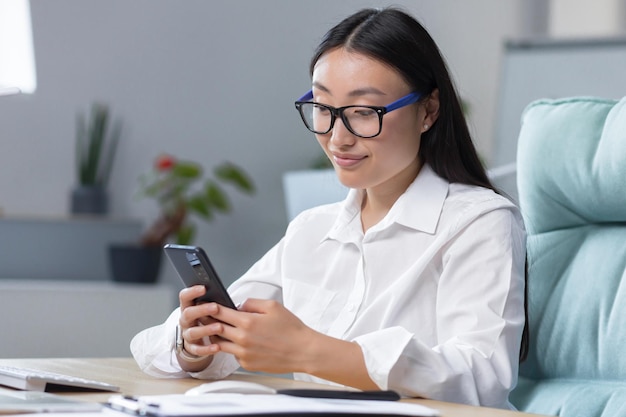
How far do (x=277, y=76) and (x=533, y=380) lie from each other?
117 inches

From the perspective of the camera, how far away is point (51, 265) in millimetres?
3869

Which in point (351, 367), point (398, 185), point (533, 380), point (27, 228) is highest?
point (398, 185)

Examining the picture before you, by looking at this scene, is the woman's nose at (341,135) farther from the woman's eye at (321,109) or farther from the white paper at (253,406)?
the white paper at (253,406)

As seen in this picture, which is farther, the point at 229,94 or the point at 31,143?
the point at 229,94

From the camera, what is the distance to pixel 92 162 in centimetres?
388

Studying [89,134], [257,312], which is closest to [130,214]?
[89,134]

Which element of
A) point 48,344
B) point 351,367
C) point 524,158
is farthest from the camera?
point 48,344

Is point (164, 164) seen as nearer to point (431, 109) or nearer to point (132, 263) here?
point (132, 263)

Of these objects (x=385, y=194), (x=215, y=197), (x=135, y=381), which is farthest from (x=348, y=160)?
(x=215, y=197)

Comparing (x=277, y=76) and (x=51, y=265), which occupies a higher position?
(x=277, y=76)

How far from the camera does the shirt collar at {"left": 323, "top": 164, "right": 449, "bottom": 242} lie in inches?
53.6

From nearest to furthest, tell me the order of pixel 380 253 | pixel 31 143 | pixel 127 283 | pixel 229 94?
pixel 380 253, pixel 127 283, pixel 31 143, pixel 229 94

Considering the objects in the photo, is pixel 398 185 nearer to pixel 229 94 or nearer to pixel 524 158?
pixel 524 158

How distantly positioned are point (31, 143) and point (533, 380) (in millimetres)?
2966
